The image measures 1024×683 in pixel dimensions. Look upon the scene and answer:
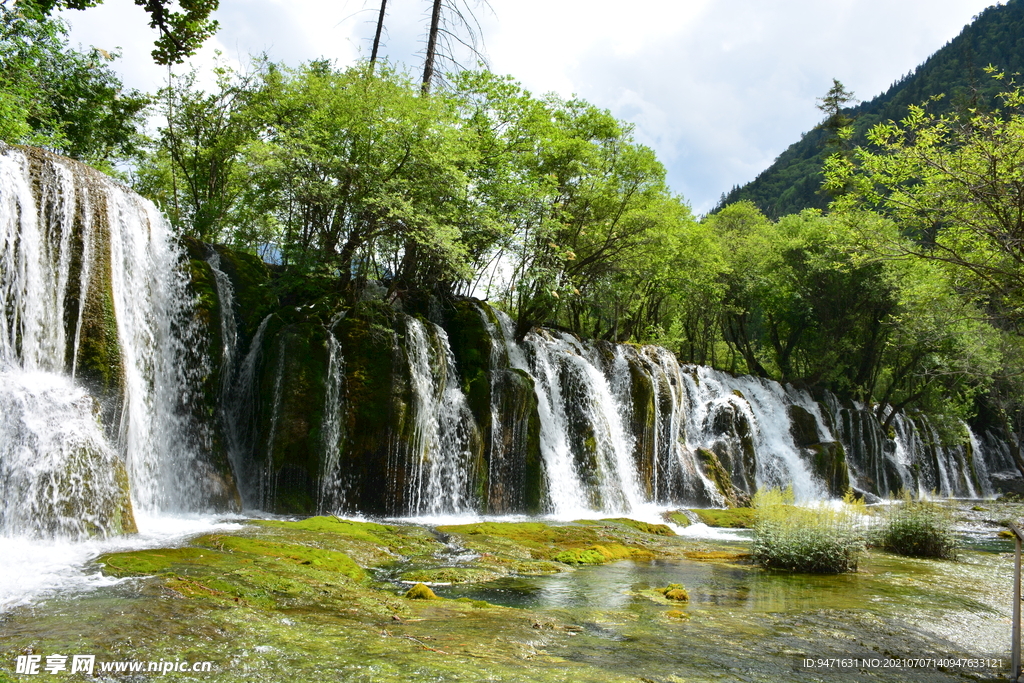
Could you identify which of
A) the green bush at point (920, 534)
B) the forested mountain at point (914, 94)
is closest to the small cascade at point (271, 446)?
the green bush at point (920, 534)

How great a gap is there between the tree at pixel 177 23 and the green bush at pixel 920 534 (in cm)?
1499

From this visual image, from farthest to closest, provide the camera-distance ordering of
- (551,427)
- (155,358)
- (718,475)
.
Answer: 1. (718,475)
2. (551,427)
3. (155,358)

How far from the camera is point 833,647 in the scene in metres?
6.25

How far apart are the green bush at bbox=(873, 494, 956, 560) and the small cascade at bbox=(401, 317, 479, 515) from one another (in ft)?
32.6

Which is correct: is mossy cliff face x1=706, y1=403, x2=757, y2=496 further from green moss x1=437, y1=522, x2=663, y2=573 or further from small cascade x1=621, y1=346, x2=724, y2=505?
green moss x1=437, y1=522, x2=663, y2=573

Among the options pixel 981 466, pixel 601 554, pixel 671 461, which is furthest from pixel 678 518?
pixel 981 466

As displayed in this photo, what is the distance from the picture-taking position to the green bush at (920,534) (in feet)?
43.6

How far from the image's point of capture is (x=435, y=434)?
17250 millimetres

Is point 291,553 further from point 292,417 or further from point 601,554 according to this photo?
point 292,417

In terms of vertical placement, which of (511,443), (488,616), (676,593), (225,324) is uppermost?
(225,324)

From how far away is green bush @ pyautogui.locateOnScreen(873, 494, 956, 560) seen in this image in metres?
13.3

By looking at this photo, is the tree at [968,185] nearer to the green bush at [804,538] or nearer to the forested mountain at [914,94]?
the green bush at [804,538]

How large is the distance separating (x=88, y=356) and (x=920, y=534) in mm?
16443

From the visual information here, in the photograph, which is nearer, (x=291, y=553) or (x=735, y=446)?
(x=291, y=553)
